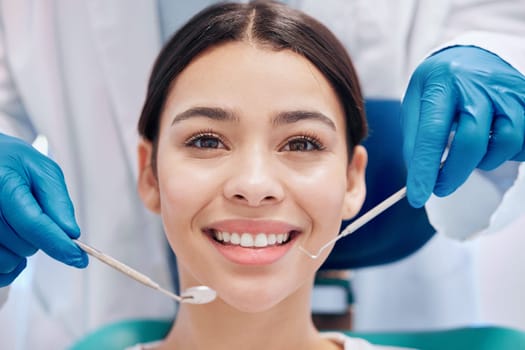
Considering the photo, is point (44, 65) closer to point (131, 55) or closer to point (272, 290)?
point (131, 55)

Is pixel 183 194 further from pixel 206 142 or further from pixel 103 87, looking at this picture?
pixel 103 87

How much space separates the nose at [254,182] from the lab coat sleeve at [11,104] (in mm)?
677

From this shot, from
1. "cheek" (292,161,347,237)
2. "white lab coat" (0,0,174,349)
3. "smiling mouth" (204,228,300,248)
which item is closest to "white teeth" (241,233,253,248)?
"smiling mouth" (204,228,300,248)

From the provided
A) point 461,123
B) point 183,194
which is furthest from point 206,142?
point 461,123

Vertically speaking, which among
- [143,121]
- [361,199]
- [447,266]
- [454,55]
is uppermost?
[454,55]

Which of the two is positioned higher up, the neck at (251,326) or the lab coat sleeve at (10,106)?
the lab coat sleeve at (10,106)

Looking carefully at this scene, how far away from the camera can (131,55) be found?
5.95ft

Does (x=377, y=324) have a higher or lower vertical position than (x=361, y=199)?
lower

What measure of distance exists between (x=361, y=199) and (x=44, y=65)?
0.80m

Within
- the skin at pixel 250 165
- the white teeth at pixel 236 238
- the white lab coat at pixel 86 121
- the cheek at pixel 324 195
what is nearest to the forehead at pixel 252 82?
the skin at pixel 250 165

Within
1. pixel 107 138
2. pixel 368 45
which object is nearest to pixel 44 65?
pixel 107 138

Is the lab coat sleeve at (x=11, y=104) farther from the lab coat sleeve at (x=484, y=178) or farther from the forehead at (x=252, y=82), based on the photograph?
the lab coat sleeve at (x=484, y=178)

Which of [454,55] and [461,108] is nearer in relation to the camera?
[461,108]

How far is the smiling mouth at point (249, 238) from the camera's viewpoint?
4.19ft
